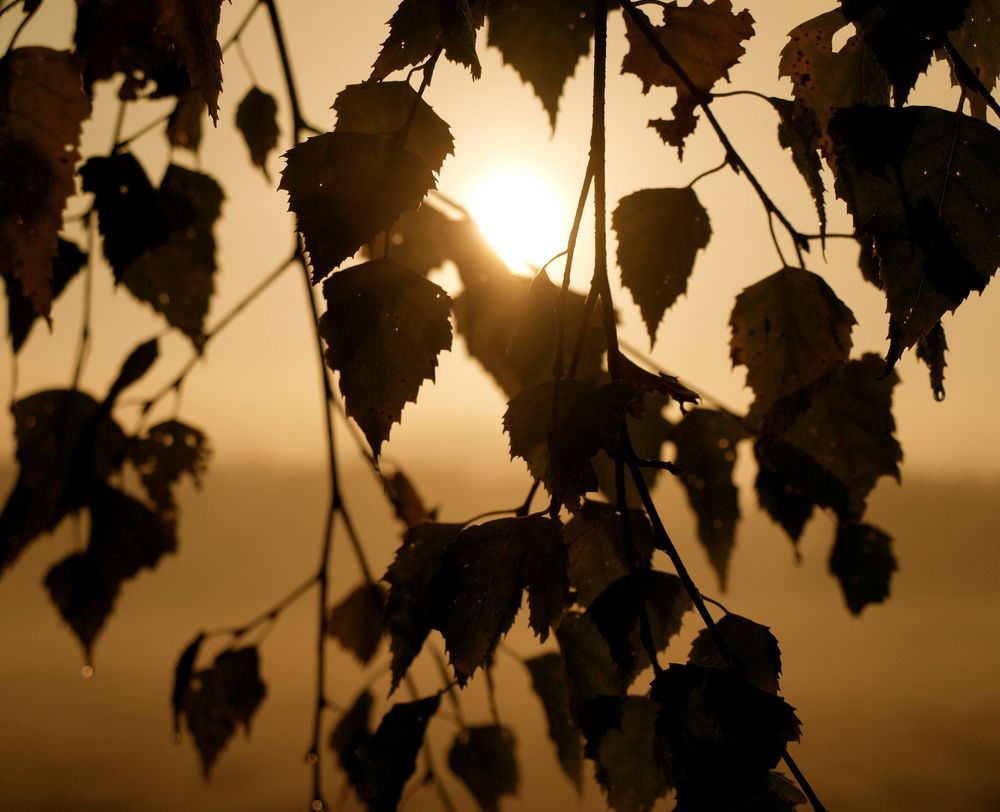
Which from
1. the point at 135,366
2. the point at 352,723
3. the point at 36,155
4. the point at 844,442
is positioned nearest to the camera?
the point at 36,155

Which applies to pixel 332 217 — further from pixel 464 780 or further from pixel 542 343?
pixel 464 780

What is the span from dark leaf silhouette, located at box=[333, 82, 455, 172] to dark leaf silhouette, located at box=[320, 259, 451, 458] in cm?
5

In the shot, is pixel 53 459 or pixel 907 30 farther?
pixel 53 459

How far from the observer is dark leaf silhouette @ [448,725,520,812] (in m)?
0.73

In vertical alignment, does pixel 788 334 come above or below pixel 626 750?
above

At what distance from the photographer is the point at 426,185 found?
0.33m

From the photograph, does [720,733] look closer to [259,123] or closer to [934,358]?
[934,358]

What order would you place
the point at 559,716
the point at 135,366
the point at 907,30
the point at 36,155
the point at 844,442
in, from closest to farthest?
the point at 907,30
the point at 36,155
the point at 844,442
the point at 559,716
the point at 135,366

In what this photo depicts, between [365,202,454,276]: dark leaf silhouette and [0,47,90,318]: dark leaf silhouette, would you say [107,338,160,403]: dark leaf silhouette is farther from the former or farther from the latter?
[0,47,90,318]: dark leaf silhouette

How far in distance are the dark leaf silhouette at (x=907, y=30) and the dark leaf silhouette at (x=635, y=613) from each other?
18 cm

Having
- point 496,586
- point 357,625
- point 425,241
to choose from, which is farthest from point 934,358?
point 357,625

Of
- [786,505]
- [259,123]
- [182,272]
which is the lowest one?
[786,505]

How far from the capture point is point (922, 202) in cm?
31

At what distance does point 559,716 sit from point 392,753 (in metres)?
0.21
